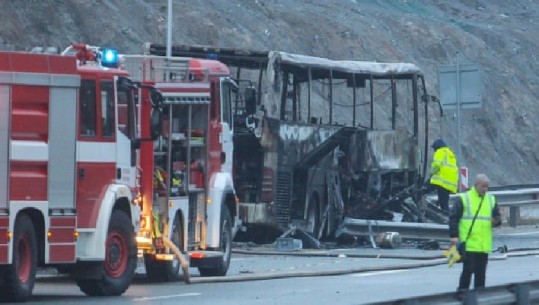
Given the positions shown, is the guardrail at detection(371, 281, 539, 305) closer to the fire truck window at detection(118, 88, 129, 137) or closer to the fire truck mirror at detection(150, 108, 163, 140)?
the fire truck window at detection(118, 88, 129, 137)

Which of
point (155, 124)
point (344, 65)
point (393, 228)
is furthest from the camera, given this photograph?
point (344, 65)

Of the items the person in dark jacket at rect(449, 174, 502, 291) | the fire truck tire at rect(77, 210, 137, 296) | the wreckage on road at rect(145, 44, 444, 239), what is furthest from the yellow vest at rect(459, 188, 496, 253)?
the wreckage on road at rect(145, 44, 444, 239)

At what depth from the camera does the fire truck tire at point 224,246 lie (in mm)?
21656

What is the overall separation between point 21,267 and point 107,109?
2487 mm

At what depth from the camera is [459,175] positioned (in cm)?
3155

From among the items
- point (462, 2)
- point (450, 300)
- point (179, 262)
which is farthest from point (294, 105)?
point (462, 2)

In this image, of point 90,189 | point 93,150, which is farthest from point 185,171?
point 90,189

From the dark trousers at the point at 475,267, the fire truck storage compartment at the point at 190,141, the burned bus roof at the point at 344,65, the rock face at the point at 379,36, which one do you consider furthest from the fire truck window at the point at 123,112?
the rock face at the point at 379,36

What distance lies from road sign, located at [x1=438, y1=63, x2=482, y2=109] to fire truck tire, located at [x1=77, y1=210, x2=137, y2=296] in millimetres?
13495

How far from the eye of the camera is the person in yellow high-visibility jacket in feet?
102

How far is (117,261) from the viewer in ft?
60.4

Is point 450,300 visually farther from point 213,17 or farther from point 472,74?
point 213,17

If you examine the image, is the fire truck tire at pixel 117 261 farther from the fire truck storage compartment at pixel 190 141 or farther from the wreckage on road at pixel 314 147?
the wreckage on road at pixel 314 147

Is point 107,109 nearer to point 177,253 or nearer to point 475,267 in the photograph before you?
point 177,253
